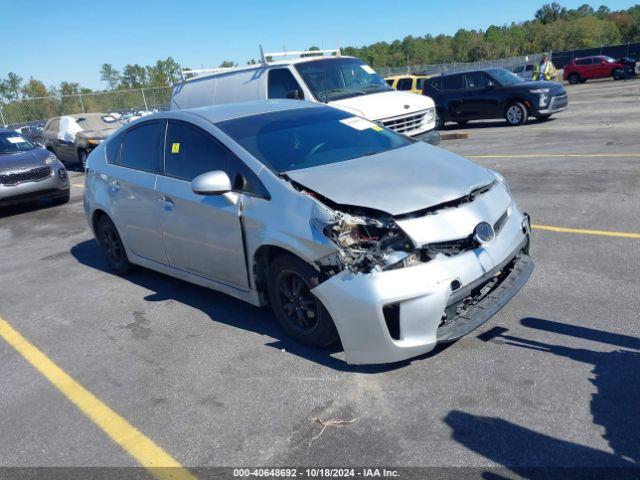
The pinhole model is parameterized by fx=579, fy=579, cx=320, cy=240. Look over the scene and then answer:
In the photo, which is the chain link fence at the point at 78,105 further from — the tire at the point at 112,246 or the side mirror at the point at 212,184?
the side mirror at the point at 212,184

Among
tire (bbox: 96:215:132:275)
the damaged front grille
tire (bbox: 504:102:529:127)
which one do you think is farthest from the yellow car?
tire (bbox: 96:215:132:275)

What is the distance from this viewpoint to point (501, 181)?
4.52 metres

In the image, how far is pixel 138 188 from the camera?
5488mm

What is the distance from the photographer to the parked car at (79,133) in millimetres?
16562

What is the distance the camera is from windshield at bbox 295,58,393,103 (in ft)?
35.6

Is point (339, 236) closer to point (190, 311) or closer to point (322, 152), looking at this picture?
point (322, 152)

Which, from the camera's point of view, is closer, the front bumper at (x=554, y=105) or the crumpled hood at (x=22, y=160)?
the crumpled hood at (x=22, y=160)

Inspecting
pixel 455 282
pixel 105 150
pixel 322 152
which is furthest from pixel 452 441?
pixel 105 150

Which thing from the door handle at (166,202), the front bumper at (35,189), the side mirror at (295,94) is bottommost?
the front bumper at (35,189)

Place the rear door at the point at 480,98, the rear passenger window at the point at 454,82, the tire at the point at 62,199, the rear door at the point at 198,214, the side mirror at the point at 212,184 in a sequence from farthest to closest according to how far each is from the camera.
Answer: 1. the rear passenger window at the point at 454,82
2. the rear door at the point at 480,98
3. the tire at the point at 62,199
4. the rear door at the point at 198,214
5. the side mirror at the point at 212,184

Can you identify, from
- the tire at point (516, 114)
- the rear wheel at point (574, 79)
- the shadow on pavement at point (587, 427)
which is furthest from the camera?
the rear wheel at point (574, 79)

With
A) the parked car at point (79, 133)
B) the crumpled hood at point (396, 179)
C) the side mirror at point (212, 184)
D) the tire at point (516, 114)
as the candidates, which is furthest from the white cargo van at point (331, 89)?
the side mirror at point (212, 184)

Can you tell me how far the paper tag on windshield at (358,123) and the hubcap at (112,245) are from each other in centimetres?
285

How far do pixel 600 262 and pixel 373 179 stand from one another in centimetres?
246
